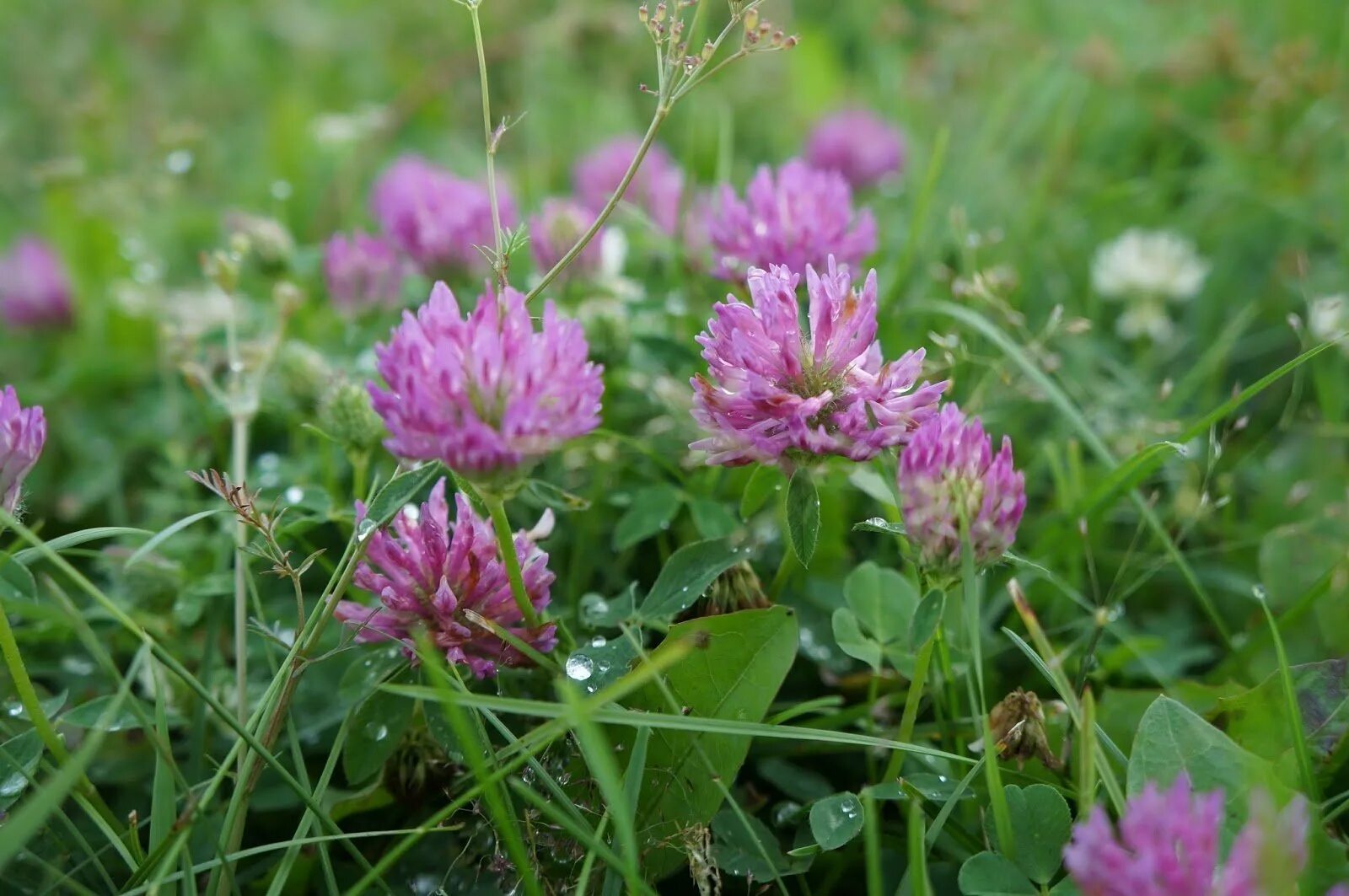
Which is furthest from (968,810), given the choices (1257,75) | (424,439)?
(1257,75)

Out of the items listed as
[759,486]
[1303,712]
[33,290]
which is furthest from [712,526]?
[33,290]

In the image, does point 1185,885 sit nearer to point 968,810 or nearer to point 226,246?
point 968,810

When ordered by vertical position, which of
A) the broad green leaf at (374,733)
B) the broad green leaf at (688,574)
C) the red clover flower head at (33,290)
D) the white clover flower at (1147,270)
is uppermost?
the broad green leaf at (688,574)

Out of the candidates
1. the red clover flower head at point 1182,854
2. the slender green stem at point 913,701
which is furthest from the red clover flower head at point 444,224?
the red clover flower head at point 1182,854

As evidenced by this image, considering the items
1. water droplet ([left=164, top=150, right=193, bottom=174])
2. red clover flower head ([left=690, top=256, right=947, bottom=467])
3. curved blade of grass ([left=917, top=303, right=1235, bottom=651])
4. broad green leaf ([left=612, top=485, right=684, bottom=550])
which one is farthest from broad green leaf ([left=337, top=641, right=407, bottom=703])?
water droplet ([left=164, top=150, right=193, bottom=174])

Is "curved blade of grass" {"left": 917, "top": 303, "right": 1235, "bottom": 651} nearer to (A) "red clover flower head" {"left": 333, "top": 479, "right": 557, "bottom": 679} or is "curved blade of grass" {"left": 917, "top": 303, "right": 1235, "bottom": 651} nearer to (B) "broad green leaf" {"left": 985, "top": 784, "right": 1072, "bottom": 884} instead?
(B) "broad green leaf" {"left": 985, "top": 784, "right": 1072, "bottom": 884}

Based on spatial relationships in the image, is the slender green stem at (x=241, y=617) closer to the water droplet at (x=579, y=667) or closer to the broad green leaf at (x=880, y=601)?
the water droplet at (x=579, y=667)

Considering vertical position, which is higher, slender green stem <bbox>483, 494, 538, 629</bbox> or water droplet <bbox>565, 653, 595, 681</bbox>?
slender green stem <bbox>483, 494, 538, 629</bbox>

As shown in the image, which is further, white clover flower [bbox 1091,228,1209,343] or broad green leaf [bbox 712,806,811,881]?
white clover flower [bbox 1091,228,1209,343]
